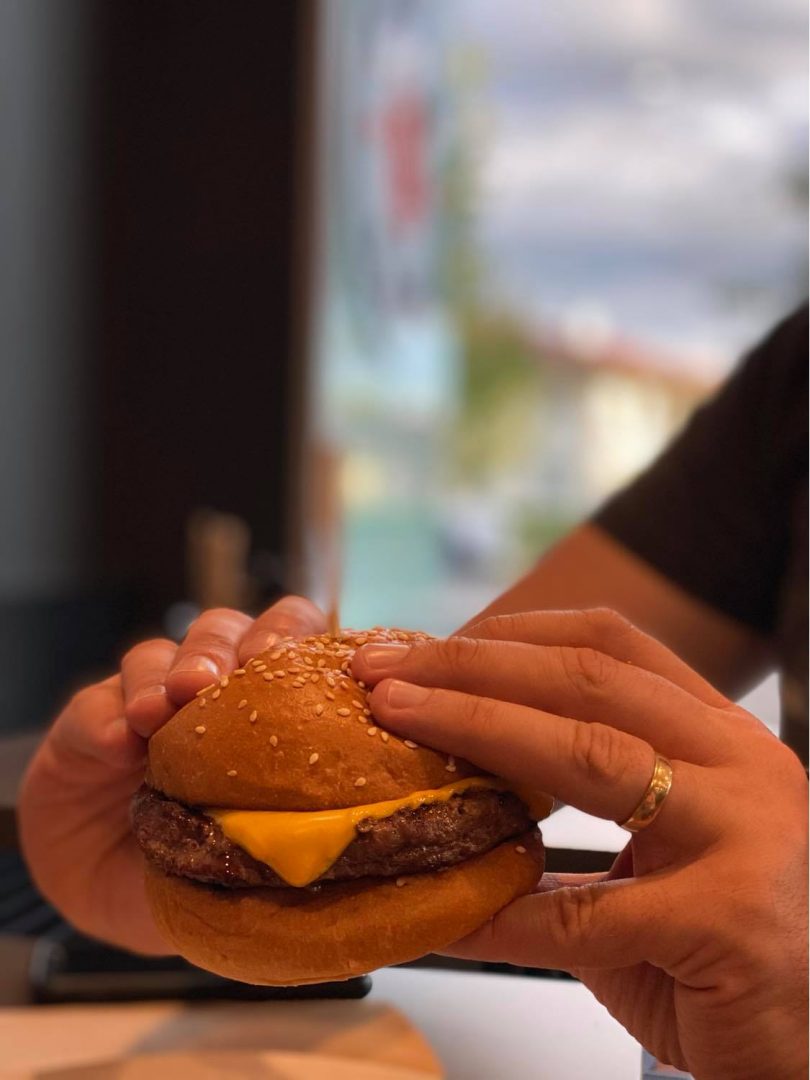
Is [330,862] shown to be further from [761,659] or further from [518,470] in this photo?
[518,470]

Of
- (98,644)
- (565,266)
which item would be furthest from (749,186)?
(98,644)

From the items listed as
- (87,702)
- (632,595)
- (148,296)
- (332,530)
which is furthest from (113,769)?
(148,296)

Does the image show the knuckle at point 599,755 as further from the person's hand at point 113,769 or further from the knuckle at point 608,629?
the person's hand at point 113,769

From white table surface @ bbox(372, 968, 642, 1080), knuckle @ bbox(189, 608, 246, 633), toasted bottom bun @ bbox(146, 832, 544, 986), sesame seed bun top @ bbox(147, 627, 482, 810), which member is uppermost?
knuckle @ bbox(189, 608, 246, 633)

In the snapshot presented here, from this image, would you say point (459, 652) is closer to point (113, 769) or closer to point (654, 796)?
point (654, 796)

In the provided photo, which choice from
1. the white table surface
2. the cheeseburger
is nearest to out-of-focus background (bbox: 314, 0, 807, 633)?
the white table surface

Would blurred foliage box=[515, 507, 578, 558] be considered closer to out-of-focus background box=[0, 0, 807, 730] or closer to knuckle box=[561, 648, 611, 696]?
out-of-focus background box=[0, 0, 807, 730]
